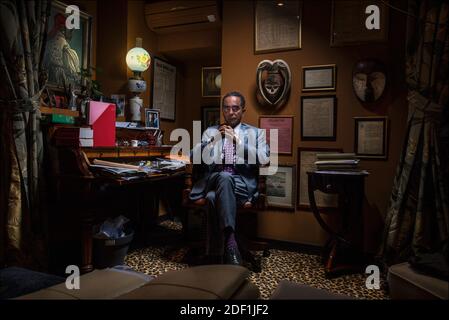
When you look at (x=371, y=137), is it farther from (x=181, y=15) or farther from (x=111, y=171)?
(x=181, y=15)

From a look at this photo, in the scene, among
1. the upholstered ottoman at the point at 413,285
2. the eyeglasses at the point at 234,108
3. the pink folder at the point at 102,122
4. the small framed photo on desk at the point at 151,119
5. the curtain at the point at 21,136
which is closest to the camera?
the upholstered ottoman at the point at 413,285

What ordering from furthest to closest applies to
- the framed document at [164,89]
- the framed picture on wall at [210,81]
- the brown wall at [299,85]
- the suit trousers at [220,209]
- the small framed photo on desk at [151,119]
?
1. the framed picture on wall at [210,81]
2. the framed document at [164,89]
3. the small framed photo on desk at [151,119]
4. the brown wall at [299,85]
5. the suit trousers at [220,209]

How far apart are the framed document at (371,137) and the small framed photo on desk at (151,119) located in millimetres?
2044

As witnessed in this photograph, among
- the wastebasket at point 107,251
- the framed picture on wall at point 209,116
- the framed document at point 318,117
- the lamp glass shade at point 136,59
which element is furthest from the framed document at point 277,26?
the wastebasket at point 107,251

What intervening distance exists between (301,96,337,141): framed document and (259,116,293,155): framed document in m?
0.13

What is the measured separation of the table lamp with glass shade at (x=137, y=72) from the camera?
10.5ft

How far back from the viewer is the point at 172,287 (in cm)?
66

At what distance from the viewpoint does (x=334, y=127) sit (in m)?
2.89

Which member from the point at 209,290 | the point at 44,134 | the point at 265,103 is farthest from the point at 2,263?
the point at 265,103

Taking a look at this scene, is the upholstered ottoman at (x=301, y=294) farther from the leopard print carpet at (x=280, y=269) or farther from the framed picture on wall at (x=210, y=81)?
the framed picture on wall at (x=210, y=81)

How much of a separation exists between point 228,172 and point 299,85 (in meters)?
1.12

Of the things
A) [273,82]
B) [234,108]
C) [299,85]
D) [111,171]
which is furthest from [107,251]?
[299,85]

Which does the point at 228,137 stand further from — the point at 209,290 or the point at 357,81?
the point at 209,290

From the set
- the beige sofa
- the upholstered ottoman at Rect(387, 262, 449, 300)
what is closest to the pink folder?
the beige sofa
